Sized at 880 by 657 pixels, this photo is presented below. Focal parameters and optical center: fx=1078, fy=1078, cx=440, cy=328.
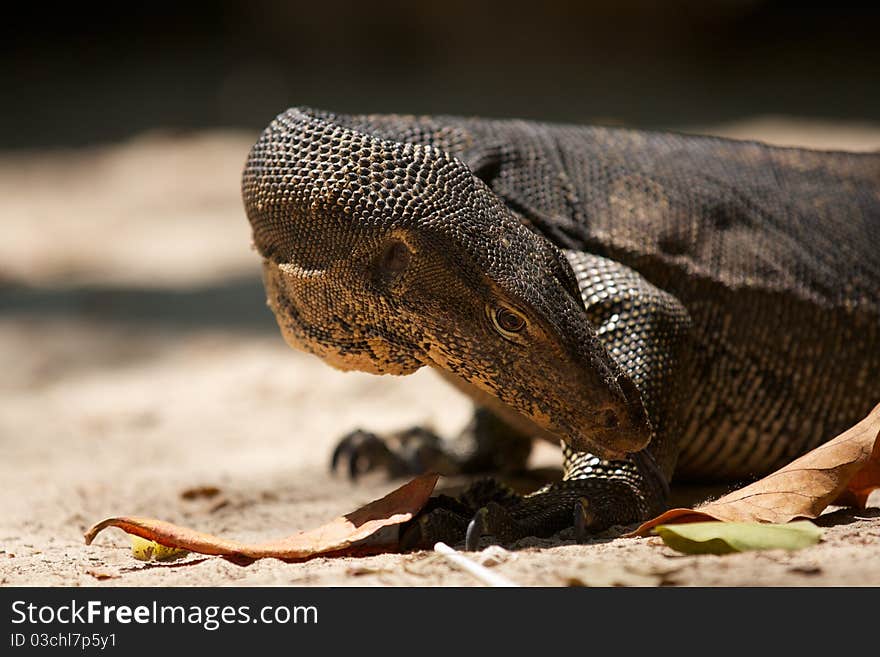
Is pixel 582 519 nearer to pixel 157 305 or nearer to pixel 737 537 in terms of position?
pixel 737 537

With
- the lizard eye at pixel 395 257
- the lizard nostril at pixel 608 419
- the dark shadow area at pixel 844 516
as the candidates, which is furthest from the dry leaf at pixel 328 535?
the dark shadow area at pixel 844 516

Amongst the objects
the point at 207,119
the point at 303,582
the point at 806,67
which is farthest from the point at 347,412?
the point at 806,67

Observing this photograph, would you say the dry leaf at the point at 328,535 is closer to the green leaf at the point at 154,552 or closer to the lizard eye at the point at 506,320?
the green leaf at the point at 154,552

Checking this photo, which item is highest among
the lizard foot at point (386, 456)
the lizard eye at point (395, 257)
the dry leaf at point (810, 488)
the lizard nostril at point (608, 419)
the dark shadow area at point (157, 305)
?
the dark shadow area at point (157, 305)

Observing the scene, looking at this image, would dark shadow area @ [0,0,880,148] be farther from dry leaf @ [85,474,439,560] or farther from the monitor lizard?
dry leaf @ [85,474,439,560]

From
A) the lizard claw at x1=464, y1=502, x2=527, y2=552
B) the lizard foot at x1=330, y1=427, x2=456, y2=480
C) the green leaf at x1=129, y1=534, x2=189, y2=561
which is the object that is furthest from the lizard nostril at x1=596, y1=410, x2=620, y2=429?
the lizard foot at x1=330, y1=427, x2=456, y2=480

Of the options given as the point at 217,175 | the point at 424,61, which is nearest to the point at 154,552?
the point at 217,175
